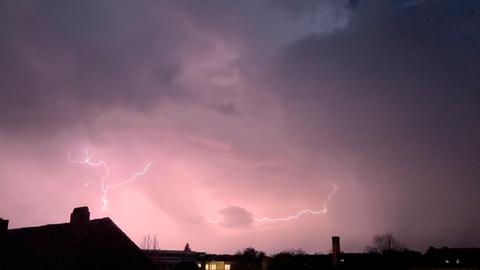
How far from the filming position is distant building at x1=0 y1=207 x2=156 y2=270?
113 feet

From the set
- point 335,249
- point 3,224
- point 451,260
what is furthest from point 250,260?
point 3,224

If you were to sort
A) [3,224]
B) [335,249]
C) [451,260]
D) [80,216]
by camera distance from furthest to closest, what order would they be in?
[335,249] < [451,260] < [3,224] < [80,216]

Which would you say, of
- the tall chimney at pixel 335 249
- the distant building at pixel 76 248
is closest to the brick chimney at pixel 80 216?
the distant building at pixel 76 248

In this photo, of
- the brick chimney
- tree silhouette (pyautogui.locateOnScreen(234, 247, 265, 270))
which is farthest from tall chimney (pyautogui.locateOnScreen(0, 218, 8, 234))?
tree silhouette (pyautogui.locateOnScreen(234, 247, 265, 270))

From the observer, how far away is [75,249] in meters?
34.5

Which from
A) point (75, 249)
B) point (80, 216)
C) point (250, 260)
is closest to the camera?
point (75, 249)

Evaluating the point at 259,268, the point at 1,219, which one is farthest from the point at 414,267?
the point at 1,219

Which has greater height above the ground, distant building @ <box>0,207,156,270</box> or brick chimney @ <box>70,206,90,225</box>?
brick chimney @ <box>70,206,90,225</box>

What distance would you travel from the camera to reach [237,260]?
9662 cm

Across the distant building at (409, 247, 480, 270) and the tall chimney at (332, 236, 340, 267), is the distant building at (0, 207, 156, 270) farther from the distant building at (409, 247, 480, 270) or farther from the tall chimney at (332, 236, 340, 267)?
the distant building at (409, 247, 480, 270)

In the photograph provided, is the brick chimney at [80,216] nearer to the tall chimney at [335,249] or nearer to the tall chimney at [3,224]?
the tall chimney at [3,224]

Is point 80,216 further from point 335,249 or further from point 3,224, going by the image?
point 335,249

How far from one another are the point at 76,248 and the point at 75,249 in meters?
0.10

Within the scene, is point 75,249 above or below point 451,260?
above
